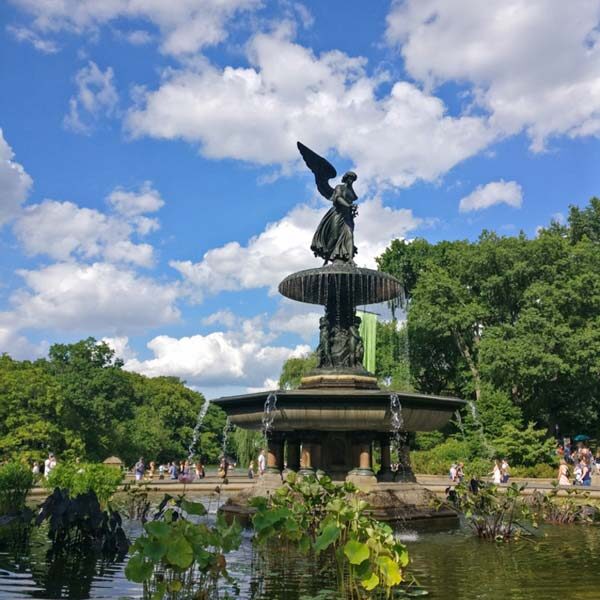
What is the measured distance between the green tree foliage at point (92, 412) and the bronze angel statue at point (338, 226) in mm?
18048

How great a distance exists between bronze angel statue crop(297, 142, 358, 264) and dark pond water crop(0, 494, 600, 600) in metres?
7.86

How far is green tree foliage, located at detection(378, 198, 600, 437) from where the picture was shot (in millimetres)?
32875

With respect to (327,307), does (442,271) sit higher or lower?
higher

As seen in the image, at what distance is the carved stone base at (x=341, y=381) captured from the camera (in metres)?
14.9

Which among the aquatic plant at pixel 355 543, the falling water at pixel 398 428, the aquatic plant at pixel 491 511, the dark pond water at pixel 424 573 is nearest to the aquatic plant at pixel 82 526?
the dark pond water at pixel 424 573

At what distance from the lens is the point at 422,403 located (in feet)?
43.6

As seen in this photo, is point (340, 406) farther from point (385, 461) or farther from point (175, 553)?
point (175, 553)

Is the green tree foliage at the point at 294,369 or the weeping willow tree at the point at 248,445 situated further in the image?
the green tree foliage at the point at 294,369

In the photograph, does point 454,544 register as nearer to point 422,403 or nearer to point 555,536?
point 555,536

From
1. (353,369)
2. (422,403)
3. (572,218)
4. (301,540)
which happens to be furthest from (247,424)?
(572,218)

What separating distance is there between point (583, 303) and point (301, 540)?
31.4m

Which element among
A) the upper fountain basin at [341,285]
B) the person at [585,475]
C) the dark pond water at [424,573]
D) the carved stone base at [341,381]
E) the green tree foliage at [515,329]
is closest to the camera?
the dark pond water at [424,573]

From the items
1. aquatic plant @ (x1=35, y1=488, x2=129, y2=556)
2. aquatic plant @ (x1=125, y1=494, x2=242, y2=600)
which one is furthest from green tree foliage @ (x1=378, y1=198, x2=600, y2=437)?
aquatic plant @ (x1=125, y1=494, x2=242, y2=600)

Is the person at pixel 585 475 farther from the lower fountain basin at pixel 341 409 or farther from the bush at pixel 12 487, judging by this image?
the bush at pixel 12 487
